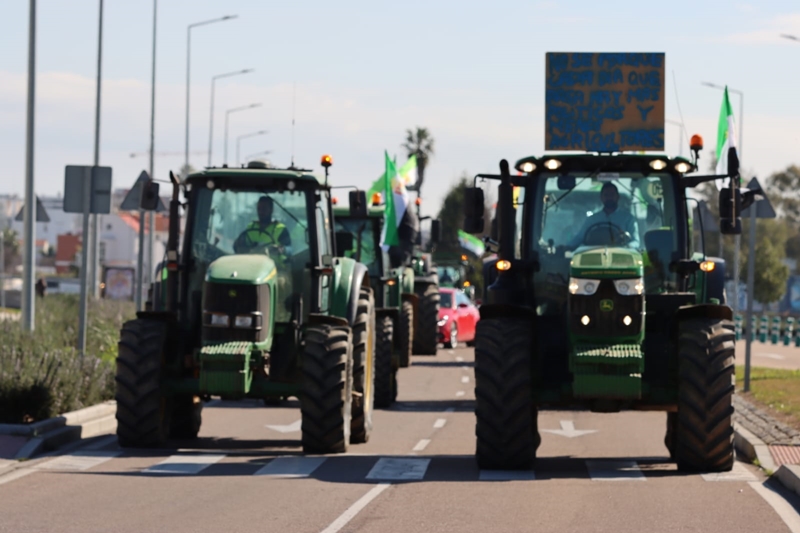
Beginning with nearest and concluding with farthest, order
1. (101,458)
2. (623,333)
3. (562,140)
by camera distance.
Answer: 1. (623,333)
2. (101,458)
3. (562,140)

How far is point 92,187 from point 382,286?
6104 millimetres

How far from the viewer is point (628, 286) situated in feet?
46.7

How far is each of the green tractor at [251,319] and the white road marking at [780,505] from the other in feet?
14.2

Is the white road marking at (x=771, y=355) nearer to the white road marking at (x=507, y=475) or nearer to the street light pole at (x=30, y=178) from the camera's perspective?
the street light pole at (x=30, y=178)

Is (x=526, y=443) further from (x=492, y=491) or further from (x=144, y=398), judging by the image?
(x=144, y=398)

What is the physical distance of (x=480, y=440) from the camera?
14539mm

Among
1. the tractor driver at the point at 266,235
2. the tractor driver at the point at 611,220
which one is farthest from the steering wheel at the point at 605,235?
the tractor driver at the point at 266,235

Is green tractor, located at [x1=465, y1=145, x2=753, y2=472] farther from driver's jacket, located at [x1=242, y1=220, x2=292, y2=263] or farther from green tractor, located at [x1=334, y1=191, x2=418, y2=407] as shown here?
green tractor, located at [x1=334, y1=191, x2=418, y2=407]

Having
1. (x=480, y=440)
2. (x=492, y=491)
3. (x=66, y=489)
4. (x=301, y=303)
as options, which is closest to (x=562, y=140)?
(x=301, y=303)

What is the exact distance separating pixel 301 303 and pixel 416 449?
2.02m

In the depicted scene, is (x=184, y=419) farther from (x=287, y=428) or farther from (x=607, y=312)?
(x=607, y=312)

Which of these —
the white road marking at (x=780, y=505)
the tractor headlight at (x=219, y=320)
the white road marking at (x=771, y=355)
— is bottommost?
the white road marking at (x=771, y=355)

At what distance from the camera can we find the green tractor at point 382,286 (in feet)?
70.0

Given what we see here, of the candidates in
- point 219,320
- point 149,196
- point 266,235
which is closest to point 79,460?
point 219,320
